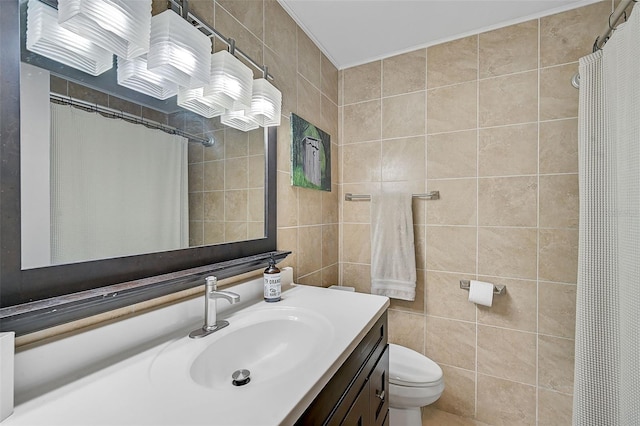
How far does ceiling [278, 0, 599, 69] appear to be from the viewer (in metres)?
1.46

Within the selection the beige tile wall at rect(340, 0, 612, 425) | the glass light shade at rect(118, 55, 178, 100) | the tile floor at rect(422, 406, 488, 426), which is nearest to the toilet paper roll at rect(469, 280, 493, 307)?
the beige tile wall at rect(340, 0, 612, 425)

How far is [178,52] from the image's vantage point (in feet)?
2.61

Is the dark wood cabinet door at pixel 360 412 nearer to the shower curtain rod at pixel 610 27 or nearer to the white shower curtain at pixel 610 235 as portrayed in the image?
the white shower curtain at pixel 610 235

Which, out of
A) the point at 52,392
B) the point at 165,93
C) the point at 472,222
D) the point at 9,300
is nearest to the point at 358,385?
the point at 52,392

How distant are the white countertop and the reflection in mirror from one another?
28 centimetres

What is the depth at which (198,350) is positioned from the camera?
0.74m

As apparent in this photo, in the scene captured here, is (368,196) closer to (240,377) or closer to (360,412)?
(360,412)

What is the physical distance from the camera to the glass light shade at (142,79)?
76 centimetres

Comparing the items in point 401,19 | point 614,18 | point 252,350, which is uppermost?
point 401,19

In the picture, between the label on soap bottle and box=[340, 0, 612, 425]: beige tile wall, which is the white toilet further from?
the label on soap bottle

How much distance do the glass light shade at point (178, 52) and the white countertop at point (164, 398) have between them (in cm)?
76

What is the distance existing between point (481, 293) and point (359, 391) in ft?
3.46

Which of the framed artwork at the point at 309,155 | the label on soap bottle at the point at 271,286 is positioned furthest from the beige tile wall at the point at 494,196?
the label on soap bottle at the point at 271,286

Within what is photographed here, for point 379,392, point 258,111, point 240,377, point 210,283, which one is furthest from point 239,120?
point 379,392
